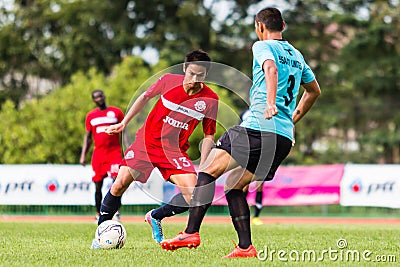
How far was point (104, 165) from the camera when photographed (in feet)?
48.0

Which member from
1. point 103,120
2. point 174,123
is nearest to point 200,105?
point 174,123

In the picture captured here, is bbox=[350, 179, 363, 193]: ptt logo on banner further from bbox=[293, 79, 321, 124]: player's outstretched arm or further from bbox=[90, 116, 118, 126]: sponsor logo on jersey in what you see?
bbox=[293, 79, 321, 124]: player's outstretched arm

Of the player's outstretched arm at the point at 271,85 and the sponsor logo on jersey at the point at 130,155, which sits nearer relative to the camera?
the player's outstretched arm at the point at 271,85

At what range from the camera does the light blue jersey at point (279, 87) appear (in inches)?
277

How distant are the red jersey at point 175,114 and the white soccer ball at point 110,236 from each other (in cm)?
93

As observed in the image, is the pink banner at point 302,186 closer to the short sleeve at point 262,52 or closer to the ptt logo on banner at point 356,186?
the ptt logo on banner at point 356,186

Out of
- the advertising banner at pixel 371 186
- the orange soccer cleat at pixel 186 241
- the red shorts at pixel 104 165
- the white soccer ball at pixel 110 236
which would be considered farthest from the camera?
the advertising banner at pixel 371 186

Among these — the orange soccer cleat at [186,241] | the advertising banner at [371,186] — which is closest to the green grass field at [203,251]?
the orange soccer cleat at [186,241]

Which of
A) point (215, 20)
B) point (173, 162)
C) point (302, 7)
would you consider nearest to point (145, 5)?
point (215, 20)

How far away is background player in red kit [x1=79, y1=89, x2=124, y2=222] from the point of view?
14.3 m

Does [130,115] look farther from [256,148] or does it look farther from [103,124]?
[103,124]

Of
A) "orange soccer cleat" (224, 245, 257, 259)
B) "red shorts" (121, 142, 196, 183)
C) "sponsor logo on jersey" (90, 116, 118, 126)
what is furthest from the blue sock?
A: "sponsor logo on jersey" (90, 116, 118, 126)

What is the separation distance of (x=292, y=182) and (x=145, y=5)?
1676 cm

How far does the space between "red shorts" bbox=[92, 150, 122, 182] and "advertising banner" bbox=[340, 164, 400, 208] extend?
718 cm
